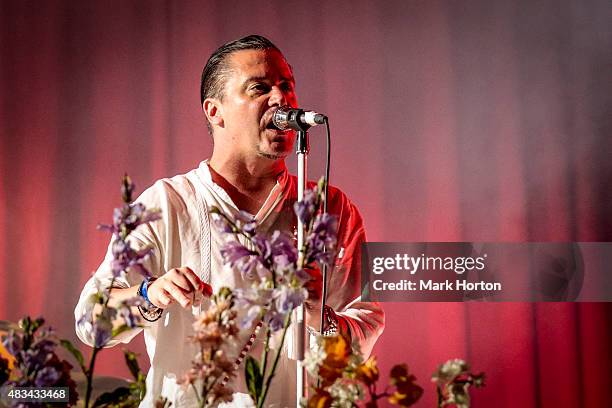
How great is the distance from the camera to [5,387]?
3.27ft

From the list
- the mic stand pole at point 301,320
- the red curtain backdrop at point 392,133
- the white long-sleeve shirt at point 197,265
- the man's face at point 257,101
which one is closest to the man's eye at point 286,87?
the man's face at point 257,101

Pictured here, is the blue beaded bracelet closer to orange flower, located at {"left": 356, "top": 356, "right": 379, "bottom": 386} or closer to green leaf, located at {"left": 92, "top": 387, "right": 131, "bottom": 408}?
green leaf, located at {"left": 92, "top": 387, "right": 131, "bottom": 408}

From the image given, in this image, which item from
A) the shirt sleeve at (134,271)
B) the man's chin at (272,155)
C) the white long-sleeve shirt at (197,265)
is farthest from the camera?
the man's chin at (272,155)

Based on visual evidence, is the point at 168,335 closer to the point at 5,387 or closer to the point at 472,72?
the point at 5,387

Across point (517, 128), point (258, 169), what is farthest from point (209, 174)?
point (517, 128)

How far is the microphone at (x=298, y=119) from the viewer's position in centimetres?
163

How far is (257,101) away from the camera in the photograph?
215cm

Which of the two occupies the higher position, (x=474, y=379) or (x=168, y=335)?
(x=168, y=335)

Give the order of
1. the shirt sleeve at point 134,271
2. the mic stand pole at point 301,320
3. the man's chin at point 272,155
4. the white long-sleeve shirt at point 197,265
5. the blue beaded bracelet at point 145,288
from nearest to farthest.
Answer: the mic stand pole at point 301,320 → the blue beaded bracelet at point 145,288 → the shirt sleeve at point 134,271 → the white long-sleeve shirt at point 197,265 → the man's chin at point 272,155

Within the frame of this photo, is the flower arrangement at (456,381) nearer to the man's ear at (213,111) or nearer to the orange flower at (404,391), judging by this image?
the orange flower at (404,391)

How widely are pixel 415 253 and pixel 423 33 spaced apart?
807mm

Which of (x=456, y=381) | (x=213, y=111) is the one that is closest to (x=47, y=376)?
(x=456, y=381)

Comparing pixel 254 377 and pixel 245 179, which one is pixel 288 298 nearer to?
pixel 254 377

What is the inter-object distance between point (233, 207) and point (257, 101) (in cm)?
32
